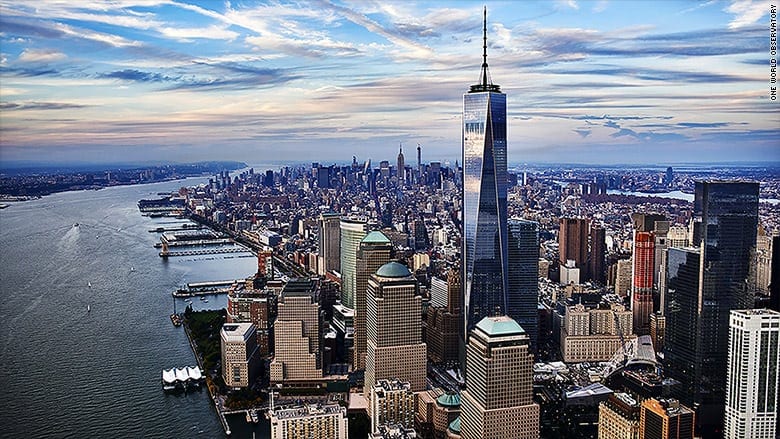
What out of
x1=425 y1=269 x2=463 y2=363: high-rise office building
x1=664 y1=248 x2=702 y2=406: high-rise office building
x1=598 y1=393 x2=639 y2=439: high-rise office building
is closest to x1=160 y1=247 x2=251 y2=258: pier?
x1=425 y1=269 x2=463 y2=363: high-rise office building

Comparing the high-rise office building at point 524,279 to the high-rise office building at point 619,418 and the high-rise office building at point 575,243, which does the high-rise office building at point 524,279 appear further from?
the high-rise office building at point 575,243

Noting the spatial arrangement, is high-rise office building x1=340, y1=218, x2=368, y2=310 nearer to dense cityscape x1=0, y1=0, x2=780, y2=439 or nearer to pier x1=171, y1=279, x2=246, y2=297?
dense cityscape x1=0, y1=0, x2=780, y2=439

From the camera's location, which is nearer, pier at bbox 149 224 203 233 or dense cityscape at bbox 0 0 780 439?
dense cityscape at bbox 0 0 780 439

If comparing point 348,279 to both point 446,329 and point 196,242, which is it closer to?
point 446,329

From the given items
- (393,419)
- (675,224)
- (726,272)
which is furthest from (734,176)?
(393,419)

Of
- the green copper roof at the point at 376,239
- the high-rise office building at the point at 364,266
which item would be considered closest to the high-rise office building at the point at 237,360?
the high-rise office building at the point at 364,266

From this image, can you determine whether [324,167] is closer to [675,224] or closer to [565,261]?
[565,261]
